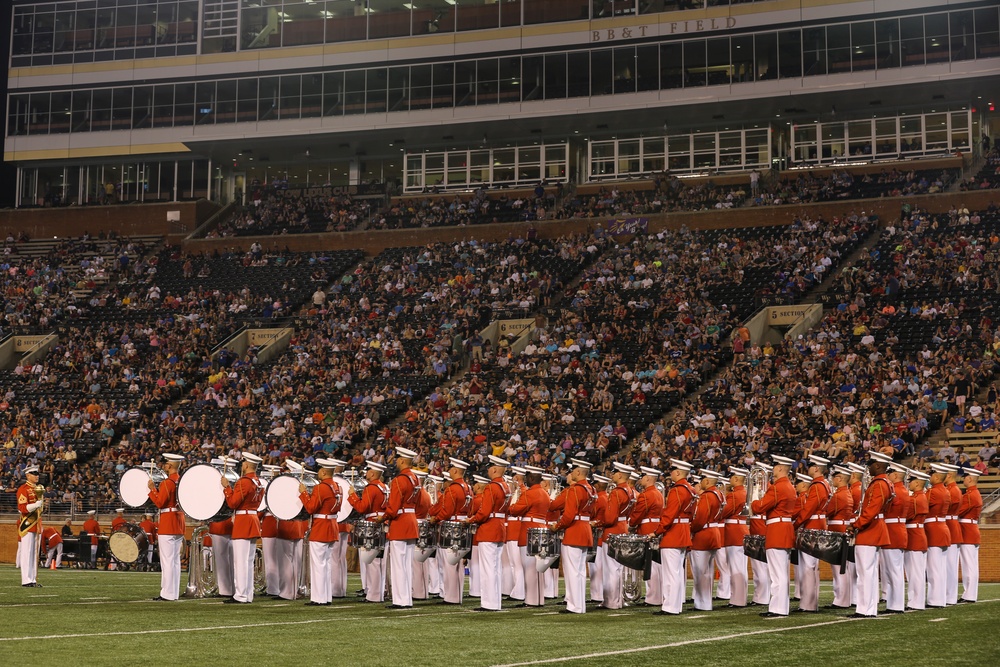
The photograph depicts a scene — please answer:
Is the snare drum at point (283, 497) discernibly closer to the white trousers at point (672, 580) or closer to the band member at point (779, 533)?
the white trousers at point (672, 580)

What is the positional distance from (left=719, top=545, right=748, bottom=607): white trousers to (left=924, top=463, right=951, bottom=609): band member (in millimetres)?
2299

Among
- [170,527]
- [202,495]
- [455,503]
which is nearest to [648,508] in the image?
[455,503]

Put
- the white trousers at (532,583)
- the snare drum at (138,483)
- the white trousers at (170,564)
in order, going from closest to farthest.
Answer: the white trousers at (532,583), the white trousers at (170,564), the snare drum at (138,483)

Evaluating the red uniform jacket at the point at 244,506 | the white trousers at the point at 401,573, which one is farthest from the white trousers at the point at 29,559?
the white trousers at the point at 401,573

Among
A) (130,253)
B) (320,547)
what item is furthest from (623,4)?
(320,547)

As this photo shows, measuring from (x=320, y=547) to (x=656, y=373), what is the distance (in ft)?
57.1

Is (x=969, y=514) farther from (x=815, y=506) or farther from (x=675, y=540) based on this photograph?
(x=675, y=540)

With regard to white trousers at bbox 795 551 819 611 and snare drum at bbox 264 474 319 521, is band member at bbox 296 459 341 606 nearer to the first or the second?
snare drum at bbox 264 474 319 521

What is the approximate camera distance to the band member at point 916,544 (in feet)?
50.6

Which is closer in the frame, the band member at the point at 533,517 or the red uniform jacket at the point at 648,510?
the red uniform jacket at the point at 648,510

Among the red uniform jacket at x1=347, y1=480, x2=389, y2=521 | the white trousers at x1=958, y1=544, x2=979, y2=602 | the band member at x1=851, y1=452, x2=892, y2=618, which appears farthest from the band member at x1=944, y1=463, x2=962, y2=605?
the red uniform jacket at x1=347, y1=480, x2=389, y2=521

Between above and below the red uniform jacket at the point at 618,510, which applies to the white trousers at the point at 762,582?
below

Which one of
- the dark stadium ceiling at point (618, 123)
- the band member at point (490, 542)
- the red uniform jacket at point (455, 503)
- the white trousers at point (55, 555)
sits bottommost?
the white trousers at point (55, 555)

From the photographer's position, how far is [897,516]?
15.1m
